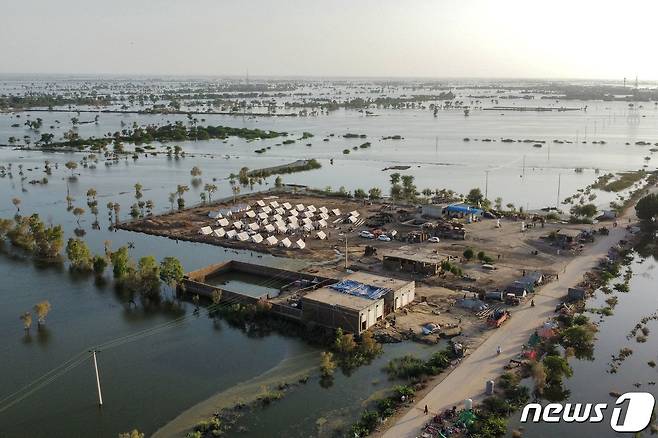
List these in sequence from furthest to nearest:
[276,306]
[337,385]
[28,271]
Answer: [28,271], [276,306], [337,385]

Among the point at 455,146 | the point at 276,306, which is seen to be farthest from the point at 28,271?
the point at 455,146

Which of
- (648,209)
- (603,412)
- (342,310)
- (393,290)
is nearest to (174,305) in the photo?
(342,310)

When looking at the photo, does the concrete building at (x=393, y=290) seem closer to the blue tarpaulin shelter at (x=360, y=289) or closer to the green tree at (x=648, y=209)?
the blue tarpaulin shelter at (x=360, y=289)

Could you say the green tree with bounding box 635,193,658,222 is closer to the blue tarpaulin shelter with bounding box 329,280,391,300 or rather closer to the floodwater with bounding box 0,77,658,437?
the floodwater with bounding box 0,77,658,437

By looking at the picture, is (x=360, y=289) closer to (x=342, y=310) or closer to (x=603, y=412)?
(x=342, y=310)

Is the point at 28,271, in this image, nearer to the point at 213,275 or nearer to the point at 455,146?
the point at 213,275

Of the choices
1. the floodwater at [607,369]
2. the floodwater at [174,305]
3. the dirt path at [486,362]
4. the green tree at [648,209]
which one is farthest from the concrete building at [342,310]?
the green tree at [648,209]

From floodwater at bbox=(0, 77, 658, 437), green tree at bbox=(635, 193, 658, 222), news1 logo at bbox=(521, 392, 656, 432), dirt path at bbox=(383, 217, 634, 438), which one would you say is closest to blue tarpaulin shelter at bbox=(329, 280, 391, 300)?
floodwater at bbox=(0, 77, 658, 437)
